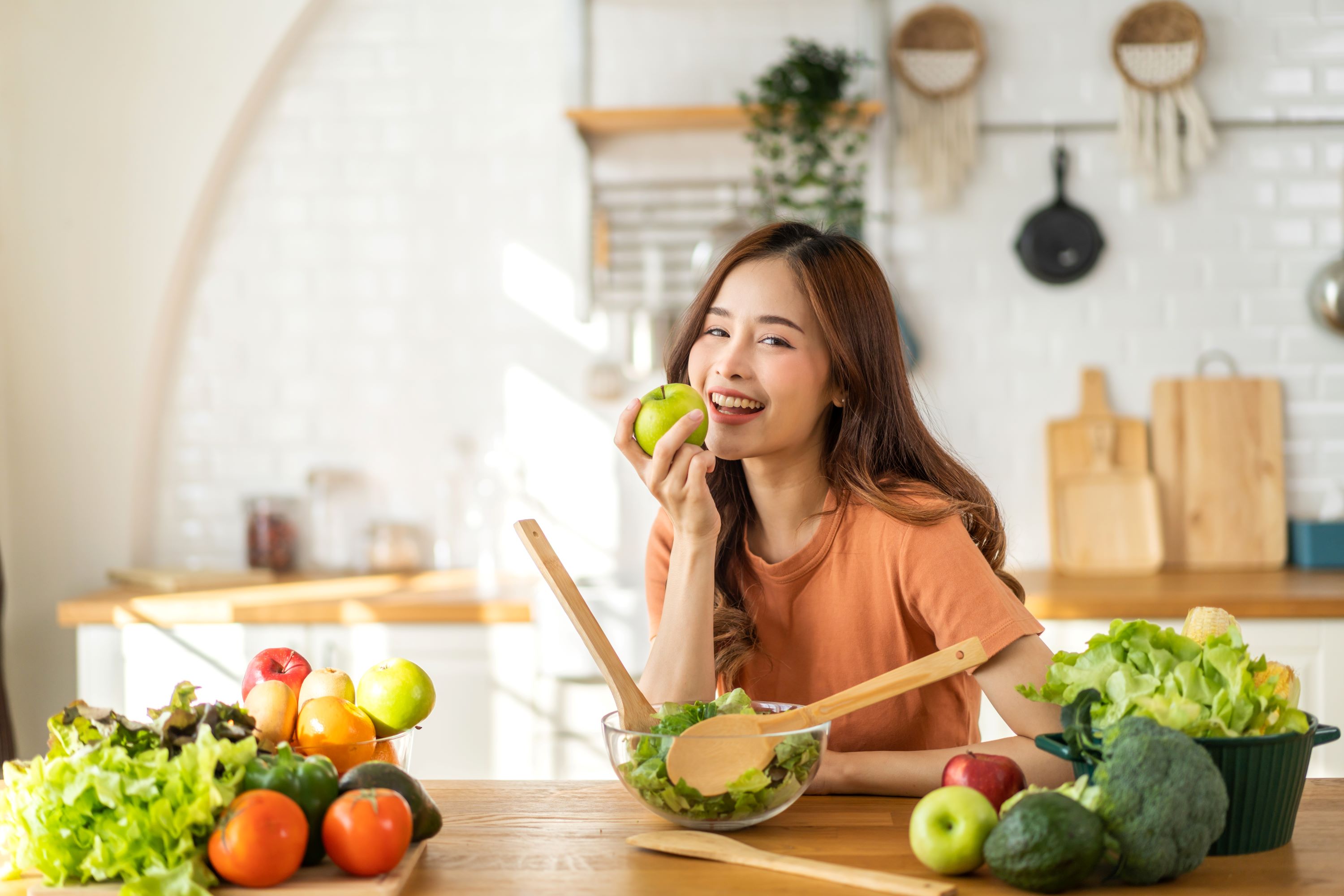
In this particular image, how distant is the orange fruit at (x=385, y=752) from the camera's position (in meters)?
1.26

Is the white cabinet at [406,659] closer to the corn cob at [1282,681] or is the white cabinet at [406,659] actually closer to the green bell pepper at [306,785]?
the green bell pepper at [306,785]

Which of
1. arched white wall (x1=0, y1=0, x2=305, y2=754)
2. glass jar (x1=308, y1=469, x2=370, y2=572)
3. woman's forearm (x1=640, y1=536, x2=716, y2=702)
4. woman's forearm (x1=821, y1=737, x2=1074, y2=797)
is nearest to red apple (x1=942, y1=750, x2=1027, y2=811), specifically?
woman's forearm (x1=821, y1=737, x2=1074, y2=797)

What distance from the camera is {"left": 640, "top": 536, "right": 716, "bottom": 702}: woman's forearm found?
1.60m

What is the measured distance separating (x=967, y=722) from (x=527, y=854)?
0.81m

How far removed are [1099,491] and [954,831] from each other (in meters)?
2.58

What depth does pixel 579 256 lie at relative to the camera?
140 inches

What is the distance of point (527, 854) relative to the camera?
3.86 feet

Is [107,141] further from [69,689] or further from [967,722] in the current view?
[967,722]

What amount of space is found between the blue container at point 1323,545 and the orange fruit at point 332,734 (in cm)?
299

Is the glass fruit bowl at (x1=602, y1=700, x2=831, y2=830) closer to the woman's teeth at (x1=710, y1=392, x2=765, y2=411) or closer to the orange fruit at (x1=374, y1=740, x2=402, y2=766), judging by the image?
the orange fruit at (x1=374, y1=740, x2=402, y2=766)

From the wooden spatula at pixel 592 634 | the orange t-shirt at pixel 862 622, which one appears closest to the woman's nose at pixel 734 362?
the orange t-shirt at pixel 862 622

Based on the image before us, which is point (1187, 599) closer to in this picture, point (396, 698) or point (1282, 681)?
point (1282, 681)

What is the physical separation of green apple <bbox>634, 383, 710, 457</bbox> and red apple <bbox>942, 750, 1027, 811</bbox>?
58 cm

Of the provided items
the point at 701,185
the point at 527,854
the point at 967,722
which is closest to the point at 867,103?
the point at 701,185
